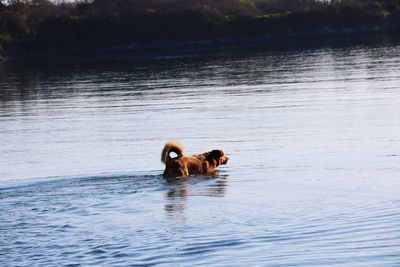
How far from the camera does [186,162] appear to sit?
16.1 meters

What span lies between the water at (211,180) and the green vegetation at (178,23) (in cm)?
6297

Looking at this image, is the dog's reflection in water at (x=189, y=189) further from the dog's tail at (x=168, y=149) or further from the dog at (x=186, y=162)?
the dog's tail at (x=168, y=149)

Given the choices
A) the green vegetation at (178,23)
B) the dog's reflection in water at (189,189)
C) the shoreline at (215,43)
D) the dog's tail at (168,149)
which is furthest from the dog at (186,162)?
the green vegetation at (178,23)

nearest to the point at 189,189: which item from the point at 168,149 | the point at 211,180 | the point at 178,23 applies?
the point at 168,149

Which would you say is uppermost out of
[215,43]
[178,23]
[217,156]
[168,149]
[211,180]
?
[178,23]

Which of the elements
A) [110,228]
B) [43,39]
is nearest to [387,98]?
[110,228]

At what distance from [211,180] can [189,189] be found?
1.29 m

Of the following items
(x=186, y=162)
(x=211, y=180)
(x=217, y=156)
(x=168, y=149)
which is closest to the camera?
(x=168, y=149)

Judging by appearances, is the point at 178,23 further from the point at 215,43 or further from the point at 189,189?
the point at 189,189

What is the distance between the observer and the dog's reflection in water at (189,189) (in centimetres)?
1276

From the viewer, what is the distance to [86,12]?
4587 inches

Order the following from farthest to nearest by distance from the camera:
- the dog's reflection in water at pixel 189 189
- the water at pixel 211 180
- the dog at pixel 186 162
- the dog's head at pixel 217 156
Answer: the dog's head at pixel 217 156
the dog at pixel 186 162
the dog's reflection in water at pixel 189 189
the water at pixel 211 180

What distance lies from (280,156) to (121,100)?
1986cm

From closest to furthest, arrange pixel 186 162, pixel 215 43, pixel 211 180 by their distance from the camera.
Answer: pixel 211 180
pixel 186 162
pixel 215 43
